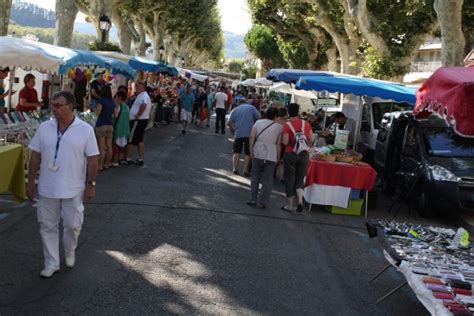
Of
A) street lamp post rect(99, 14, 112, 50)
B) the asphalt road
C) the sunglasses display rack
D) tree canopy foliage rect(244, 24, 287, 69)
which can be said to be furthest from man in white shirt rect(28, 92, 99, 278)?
tree canopy foliage rect(244, 24, 287, 69)

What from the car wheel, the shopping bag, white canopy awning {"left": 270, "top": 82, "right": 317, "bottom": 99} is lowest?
the car wheel

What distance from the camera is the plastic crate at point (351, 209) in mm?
10305

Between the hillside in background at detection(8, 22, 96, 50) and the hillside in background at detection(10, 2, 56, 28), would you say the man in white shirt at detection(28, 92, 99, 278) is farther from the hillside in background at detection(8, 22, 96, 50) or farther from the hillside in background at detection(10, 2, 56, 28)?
the hillside in background at detection(10, 2, 56, 28)

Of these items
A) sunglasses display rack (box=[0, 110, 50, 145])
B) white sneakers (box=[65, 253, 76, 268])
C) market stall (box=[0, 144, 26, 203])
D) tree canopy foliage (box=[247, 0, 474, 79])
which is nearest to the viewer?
white sneakers (box=[65, 253, 76, 268])

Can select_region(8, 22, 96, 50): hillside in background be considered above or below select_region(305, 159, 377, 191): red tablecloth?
above

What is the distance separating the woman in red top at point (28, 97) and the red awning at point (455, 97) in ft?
27.4

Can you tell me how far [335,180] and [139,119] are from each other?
4.83 meters

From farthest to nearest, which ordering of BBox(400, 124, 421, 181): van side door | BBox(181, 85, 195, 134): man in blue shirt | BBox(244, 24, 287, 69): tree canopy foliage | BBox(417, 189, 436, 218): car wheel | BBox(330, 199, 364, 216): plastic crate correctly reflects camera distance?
BBox(244, 24, 287, 69): tree canopy foliage < BBox(181, 85, 195, 134): man in blue shirt < BBox(400, 124, 421, 181): van side door < BBox(417, 189, 436, 218): car wheel < BBox(330, 199, 364, 216): plastic crate

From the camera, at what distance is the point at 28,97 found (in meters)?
12.1

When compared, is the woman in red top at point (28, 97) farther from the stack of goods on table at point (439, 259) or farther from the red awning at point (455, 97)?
the red awning at point (455, 97)

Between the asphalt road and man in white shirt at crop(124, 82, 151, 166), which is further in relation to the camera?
man in white shirt at crop(124, 82, 151, 166)

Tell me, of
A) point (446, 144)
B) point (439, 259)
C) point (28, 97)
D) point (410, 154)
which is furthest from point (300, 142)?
point (28, 97)

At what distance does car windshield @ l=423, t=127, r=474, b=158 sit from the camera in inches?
437

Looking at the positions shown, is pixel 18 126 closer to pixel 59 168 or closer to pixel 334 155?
pixel 59 168
